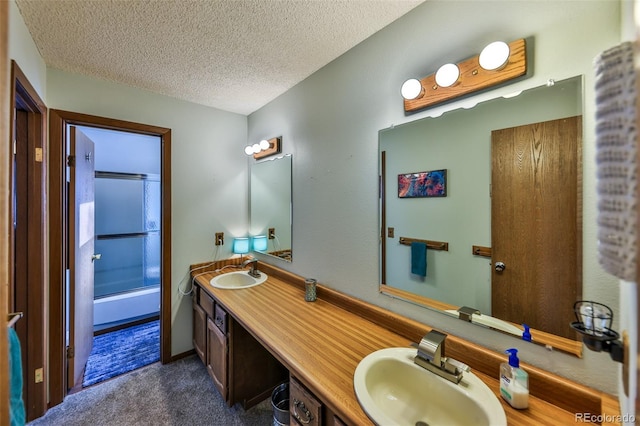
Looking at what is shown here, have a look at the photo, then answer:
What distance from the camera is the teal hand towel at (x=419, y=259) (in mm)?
1283

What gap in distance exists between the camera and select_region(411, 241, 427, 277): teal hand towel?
1283 mm

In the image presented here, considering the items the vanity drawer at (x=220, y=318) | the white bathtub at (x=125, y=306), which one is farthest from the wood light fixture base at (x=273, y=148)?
the white bathtub at (x=125, y=306)

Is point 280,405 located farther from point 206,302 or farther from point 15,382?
point 15,382

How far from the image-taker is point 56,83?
1798 mm

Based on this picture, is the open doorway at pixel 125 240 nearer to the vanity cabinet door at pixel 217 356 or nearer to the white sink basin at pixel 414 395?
the vanity cabinet door at pixel 217 356

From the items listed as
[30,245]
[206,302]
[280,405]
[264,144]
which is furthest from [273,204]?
[30,245]

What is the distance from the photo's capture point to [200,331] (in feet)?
7.12

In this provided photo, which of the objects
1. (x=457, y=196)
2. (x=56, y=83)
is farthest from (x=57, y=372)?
(x=457, y=196)

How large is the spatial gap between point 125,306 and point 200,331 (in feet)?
5.08

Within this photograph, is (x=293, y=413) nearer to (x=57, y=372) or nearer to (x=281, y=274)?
(x=281, y=274)

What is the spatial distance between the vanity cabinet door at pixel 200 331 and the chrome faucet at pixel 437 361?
69.2 inches

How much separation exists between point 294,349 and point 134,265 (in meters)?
3.30

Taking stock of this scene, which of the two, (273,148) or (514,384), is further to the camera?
(273,148)

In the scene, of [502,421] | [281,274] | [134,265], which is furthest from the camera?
[134,265]
